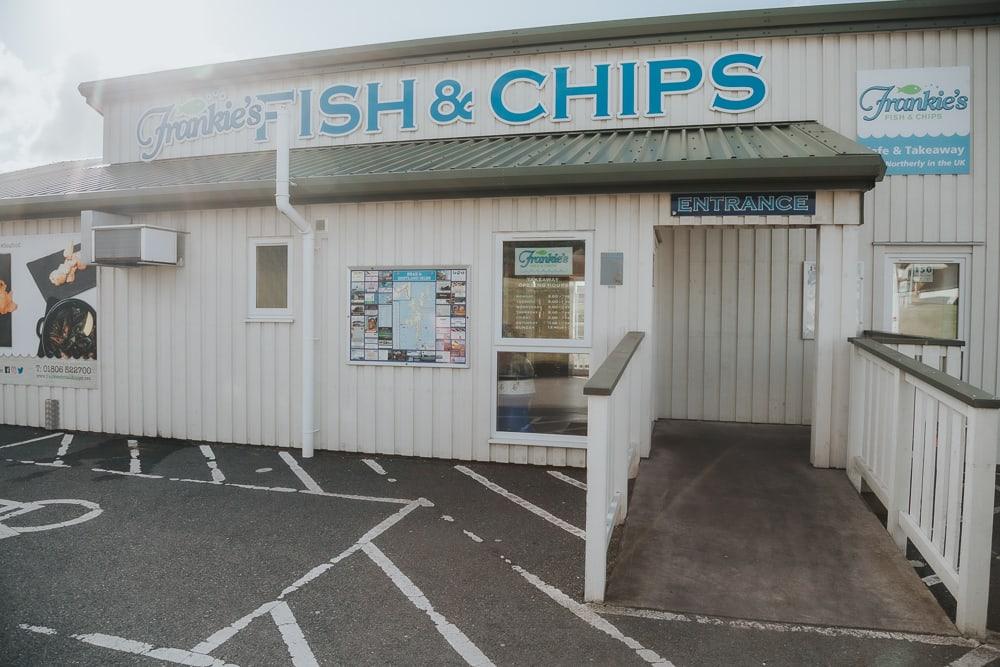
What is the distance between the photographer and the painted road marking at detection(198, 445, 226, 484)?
246 inches

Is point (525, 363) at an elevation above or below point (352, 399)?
above

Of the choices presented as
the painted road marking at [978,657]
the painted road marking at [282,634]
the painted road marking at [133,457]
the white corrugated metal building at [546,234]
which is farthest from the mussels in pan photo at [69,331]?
the painted road marking at [978,657]

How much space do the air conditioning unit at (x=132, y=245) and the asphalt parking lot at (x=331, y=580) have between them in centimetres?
232

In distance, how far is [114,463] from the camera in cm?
677

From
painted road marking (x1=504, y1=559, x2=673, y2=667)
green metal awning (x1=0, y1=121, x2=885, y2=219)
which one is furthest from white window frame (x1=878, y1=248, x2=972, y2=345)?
painted road marking (x1=504, y1=559, x2=673, y2=667)

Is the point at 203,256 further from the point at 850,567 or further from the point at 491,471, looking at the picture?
the point at 850,567

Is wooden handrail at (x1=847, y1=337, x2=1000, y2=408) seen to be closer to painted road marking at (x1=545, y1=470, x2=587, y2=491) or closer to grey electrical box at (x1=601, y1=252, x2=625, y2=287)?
grey electrical box at (x1=601, y1=252, x2=625, y2=287)

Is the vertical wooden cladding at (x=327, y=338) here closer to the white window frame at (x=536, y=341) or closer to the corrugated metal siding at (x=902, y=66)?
the white window frame at (x=536, y=341)

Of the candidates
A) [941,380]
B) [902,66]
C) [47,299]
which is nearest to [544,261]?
[941,380]

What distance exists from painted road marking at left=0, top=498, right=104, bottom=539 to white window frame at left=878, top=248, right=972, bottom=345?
825cm

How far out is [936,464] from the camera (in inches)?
156

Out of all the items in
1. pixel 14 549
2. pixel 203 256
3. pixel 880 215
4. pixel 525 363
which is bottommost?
pixel 14 549

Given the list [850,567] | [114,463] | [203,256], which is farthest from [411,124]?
[850,567]

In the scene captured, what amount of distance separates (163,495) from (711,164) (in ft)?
18.6
